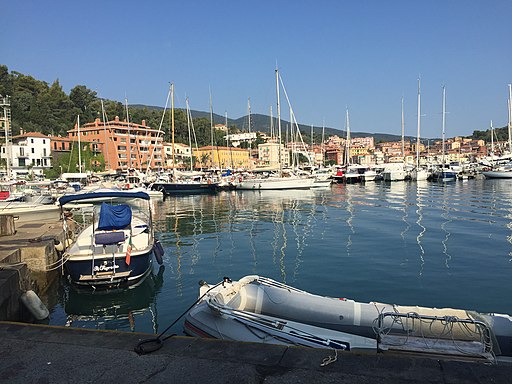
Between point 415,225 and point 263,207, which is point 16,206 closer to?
point 263,207

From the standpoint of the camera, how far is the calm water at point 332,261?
32.5 ft

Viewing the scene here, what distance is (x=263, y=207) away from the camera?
33844 millimetres

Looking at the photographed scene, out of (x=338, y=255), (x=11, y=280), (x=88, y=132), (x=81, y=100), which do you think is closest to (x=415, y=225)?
(x=338, y=255)

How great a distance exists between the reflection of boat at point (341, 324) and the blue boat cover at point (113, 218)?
5.30 meters

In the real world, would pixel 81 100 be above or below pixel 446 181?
above

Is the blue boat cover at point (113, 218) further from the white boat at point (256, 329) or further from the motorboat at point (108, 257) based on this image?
the white boat at point (256, 329)

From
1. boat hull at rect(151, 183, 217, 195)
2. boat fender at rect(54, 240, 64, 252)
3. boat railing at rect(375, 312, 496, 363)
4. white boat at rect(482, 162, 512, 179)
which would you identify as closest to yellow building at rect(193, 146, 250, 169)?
boat hull at rect(151, 183, 217, 195)

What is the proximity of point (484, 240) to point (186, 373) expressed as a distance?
55.7 ft

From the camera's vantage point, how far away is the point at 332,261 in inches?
557

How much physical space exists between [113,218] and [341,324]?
7.88 meters

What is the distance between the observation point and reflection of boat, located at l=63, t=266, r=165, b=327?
366 inches

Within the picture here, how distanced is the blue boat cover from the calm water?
1.89 meters

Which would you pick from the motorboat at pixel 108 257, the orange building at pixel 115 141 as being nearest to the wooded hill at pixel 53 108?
the orange building at pixel 115 141

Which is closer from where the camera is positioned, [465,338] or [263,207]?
[465,338]
